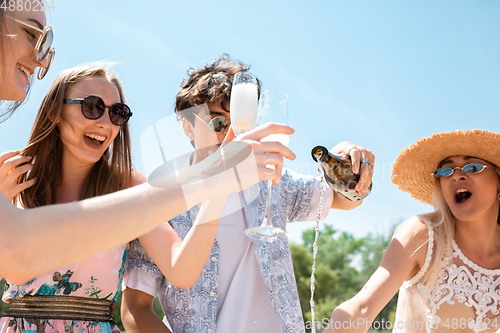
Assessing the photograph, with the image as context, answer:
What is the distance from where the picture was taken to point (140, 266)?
257 cm

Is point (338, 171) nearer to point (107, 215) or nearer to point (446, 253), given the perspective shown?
point (446, 253)

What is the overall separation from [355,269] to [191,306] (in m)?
51.3

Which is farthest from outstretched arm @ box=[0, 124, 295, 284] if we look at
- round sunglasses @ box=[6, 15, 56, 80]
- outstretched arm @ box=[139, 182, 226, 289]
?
round sunglasses @ box=[6, 15, 56, 80]

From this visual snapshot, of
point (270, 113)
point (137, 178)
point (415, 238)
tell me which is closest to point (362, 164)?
point (270, 113)

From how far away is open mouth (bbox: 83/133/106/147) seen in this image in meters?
2.56

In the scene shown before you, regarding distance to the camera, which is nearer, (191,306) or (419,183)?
(191,306)

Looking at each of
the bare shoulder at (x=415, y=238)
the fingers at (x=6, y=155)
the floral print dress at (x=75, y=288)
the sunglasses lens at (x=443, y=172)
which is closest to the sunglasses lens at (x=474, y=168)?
the sunglasses lens at (x=443, y=172)

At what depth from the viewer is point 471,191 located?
338cm

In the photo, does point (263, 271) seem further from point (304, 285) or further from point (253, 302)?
point (304, 285)

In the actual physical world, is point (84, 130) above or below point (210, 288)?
above

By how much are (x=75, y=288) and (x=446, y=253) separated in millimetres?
2795

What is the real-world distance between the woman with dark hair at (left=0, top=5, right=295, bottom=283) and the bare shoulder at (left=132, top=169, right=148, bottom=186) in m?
1.46

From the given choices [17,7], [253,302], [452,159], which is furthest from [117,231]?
[452,159]

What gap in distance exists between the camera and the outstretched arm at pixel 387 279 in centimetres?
278
